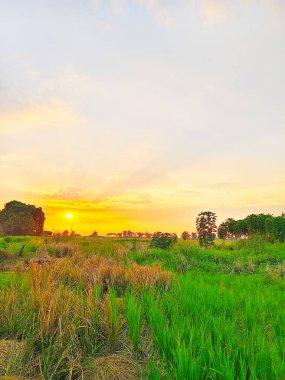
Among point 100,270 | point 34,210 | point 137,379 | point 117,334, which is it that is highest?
point 34,210

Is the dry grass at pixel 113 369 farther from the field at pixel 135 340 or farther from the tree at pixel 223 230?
the tree at pixel 223 230

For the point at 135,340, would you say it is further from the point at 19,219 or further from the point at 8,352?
the point at 19,219

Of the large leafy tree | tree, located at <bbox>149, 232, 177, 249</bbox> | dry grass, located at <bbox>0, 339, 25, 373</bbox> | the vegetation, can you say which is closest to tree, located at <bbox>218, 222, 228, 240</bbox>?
the vegetation

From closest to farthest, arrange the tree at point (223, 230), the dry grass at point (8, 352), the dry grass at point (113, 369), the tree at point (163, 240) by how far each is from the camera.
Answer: the dry grass at point (113, 369)
the dry grass at point (8, 352)
the tree at point (163, 240)
the tree at point (223, 230)

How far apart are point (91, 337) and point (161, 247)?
16.7 metres

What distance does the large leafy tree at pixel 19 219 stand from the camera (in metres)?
67.8

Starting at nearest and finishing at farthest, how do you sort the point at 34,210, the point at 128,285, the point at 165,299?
the point at 165,299
the point at 128,285
the point at 34,210

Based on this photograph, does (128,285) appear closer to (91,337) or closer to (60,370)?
(91,337)

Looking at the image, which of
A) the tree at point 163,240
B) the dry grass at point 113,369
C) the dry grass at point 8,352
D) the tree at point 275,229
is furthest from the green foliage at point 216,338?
the tree at point 275,229

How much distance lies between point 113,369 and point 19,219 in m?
69.4

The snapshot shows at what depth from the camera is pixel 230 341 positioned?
3902mm

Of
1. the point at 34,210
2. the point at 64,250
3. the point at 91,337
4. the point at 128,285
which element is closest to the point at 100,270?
the point at 128,285

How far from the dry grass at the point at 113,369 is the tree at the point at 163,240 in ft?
55.1

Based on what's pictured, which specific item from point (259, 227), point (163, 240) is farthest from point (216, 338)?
point (259, 227)
